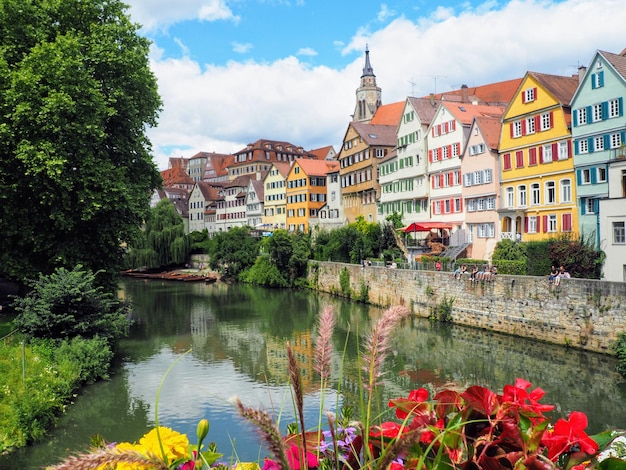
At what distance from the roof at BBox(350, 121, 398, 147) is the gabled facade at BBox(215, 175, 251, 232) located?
89.4 ft

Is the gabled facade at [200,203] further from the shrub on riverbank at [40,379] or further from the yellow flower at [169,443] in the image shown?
the yellow flower at [169,443]

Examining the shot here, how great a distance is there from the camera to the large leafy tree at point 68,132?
724 inches

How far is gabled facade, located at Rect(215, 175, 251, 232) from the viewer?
77.3 meters

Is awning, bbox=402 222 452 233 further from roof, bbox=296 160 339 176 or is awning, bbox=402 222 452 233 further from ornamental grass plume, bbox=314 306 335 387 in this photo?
ornamental grass plume, bbox=314 306 335 387

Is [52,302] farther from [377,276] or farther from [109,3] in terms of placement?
[377,276]

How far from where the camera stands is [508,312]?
2398 cm

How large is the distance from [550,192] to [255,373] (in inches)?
781

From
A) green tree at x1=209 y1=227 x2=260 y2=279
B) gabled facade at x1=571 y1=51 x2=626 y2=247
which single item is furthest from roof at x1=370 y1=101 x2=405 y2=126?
gabled facade at x1=571 y1=51 x2=626 y2=247

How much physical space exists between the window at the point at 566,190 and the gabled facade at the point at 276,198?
4063 centimetres

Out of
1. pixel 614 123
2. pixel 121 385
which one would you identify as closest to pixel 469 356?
pixel 121 385

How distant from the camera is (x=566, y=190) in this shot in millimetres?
29672

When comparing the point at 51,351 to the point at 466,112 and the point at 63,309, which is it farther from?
the point at 466,112

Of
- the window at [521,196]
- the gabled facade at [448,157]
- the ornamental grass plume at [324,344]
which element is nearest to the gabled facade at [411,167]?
the gabled facade at [448,157]

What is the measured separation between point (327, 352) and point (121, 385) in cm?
1712
